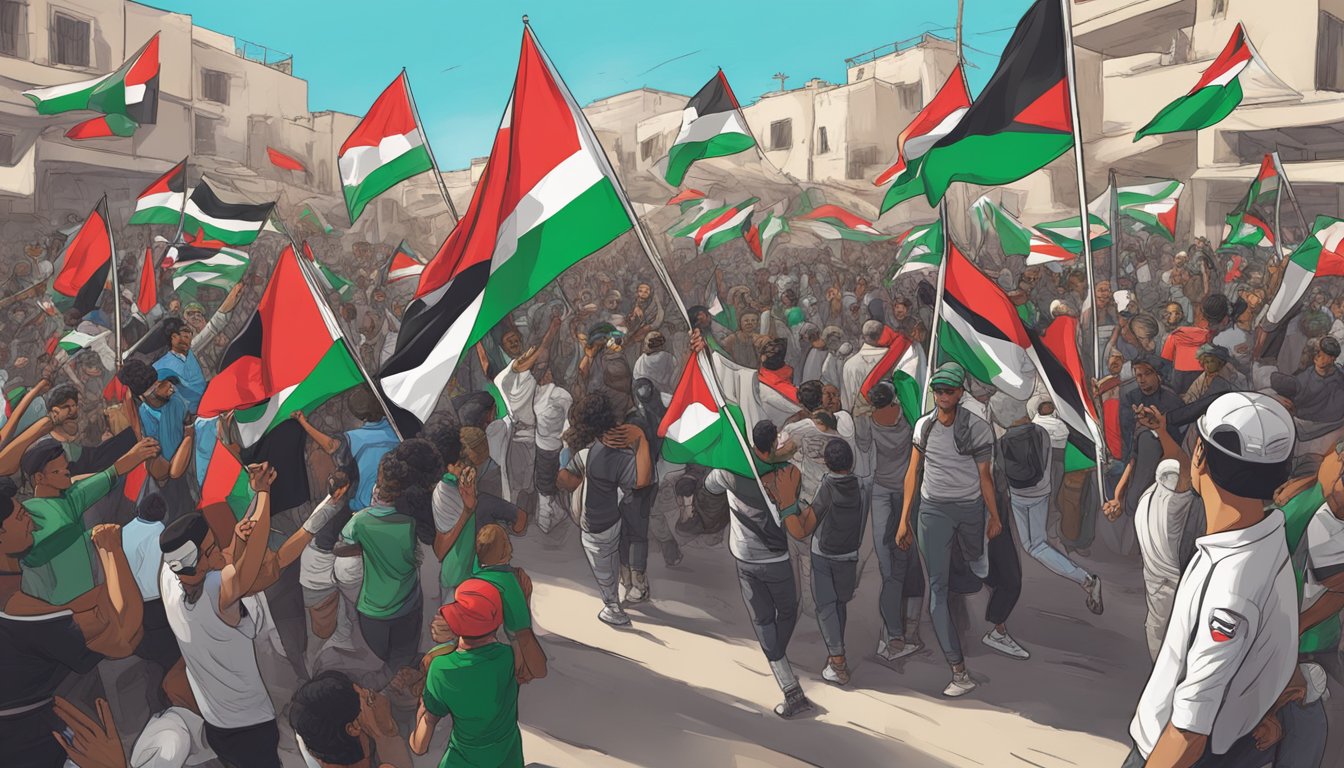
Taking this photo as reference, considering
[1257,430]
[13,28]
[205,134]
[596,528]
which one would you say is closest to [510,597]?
[1257,430]

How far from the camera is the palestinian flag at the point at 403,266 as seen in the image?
9.98m

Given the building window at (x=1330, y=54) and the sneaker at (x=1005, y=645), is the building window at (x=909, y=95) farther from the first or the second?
the sneaker at (x=1005, y=645)

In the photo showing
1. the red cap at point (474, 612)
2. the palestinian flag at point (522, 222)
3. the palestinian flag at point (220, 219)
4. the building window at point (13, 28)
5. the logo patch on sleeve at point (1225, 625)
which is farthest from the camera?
the building window at point (13, 28)

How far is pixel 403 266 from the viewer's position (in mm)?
10328

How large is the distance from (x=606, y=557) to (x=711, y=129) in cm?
561

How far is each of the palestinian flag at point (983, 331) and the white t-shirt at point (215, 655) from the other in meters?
3.87

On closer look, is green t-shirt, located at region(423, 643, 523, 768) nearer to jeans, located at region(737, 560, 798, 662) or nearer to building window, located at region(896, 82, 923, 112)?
jeans, located at region(737, 560, 798, 662)

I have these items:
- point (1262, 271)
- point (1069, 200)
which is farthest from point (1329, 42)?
point (1262, 271)

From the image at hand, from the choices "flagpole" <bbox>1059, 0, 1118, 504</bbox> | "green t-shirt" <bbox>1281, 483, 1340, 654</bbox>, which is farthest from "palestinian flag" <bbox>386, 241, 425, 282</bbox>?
"green t-shirt" <bbox>1281, 483, 1340, 654</bbox>

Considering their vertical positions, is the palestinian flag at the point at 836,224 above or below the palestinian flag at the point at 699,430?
above

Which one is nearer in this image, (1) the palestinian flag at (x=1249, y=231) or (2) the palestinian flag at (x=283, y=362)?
(2) the palestinian flag at (x=283, y=362)

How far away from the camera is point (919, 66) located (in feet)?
119

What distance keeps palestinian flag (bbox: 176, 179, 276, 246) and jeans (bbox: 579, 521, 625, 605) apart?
5879 mm

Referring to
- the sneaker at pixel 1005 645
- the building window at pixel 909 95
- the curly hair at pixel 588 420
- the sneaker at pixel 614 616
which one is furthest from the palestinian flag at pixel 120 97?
the building window at pixel 909 95
